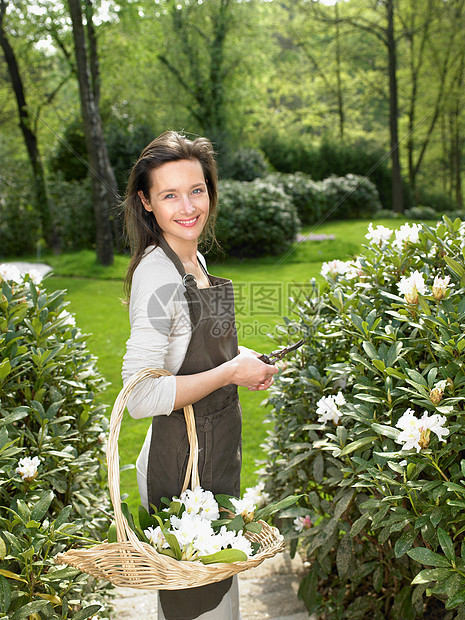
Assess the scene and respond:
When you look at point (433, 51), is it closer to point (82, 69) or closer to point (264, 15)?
point (264, 15)

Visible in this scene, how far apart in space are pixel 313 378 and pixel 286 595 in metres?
1.07

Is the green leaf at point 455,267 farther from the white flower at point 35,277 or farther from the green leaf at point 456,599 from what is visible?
the white flower at point 35,277

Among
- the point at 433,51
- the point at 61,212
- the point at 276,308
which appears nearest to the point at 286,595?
the point at 276,308

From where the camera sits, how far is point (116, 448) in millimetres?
1378

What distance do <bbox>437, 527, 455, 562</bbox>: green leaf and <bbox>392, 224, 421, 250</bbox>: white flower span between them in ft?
3.80

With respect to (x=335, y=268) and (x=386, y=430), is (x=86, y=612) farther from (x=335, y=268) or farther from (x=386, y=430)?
(x=335, y=268)

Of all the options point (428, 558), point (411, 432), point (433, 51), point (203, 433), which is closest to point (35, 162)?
point (203, 433)

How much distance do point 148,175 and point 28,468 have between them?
100cm

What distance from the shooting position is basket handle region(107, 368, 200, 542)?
132cm

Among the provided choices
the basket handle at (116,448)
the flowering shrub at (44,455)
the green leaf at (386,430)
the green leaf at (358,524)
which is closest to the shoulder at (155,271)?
the basket handle at (116,448)

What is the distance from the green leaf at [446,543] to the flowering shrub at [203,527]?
15.1 inches

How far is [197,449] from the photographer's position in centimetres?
161

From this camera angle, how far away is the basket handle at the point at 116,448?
51.9 inches

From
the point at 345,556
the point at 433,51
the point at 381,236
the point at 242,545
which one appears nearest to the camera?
the point at 242,545
